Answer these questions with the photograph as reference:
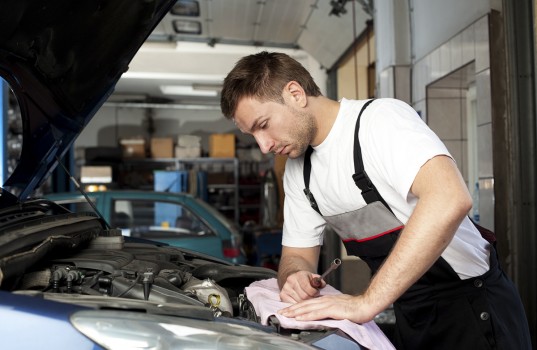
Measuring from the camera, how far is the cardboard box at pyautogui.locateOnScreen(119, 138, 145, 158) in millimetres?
12000

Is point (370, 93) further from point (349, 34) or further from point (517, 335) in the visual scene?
point (517, 335)

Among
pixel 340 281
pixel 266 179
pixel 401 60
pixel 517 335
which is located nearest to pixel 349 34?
pixel 401 60

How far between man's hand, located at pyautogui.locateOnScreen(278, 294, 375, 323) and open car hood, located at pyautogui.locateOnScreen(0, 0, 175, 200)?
130cm

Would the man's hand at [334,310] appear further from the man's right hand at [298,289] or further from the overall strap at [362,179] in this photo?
the overall strap at [362,179]

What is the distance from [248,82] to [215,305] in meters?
0.71

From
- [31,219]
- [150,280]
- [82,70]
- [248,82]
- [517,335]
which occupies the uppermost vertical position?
[82,70]

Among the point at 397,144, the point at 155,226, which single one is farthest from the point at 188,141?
the point at 397,144

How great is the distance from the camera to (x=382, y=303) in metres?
1.44

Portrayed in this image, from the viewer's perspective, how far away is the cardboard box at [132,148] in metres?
12.0

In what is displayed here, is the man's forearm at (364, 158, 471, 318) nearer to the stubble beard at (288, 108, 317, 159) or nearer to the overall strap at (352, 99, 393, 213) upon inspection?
the overall strap at (352, 99, 393, 213)

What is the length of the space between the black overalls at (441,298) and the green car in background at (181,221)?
3.32 meters

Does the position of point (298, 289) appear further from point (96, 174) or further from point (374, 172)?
point (96, 174)

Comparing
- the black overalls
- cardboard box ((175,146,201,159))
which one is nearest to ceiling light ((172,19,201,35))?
cardboard box ((175,146,201,159))

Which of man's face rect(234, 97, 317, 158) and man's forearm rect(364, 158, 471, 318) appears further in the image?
man's face rect(234, 97, 317, 158)
